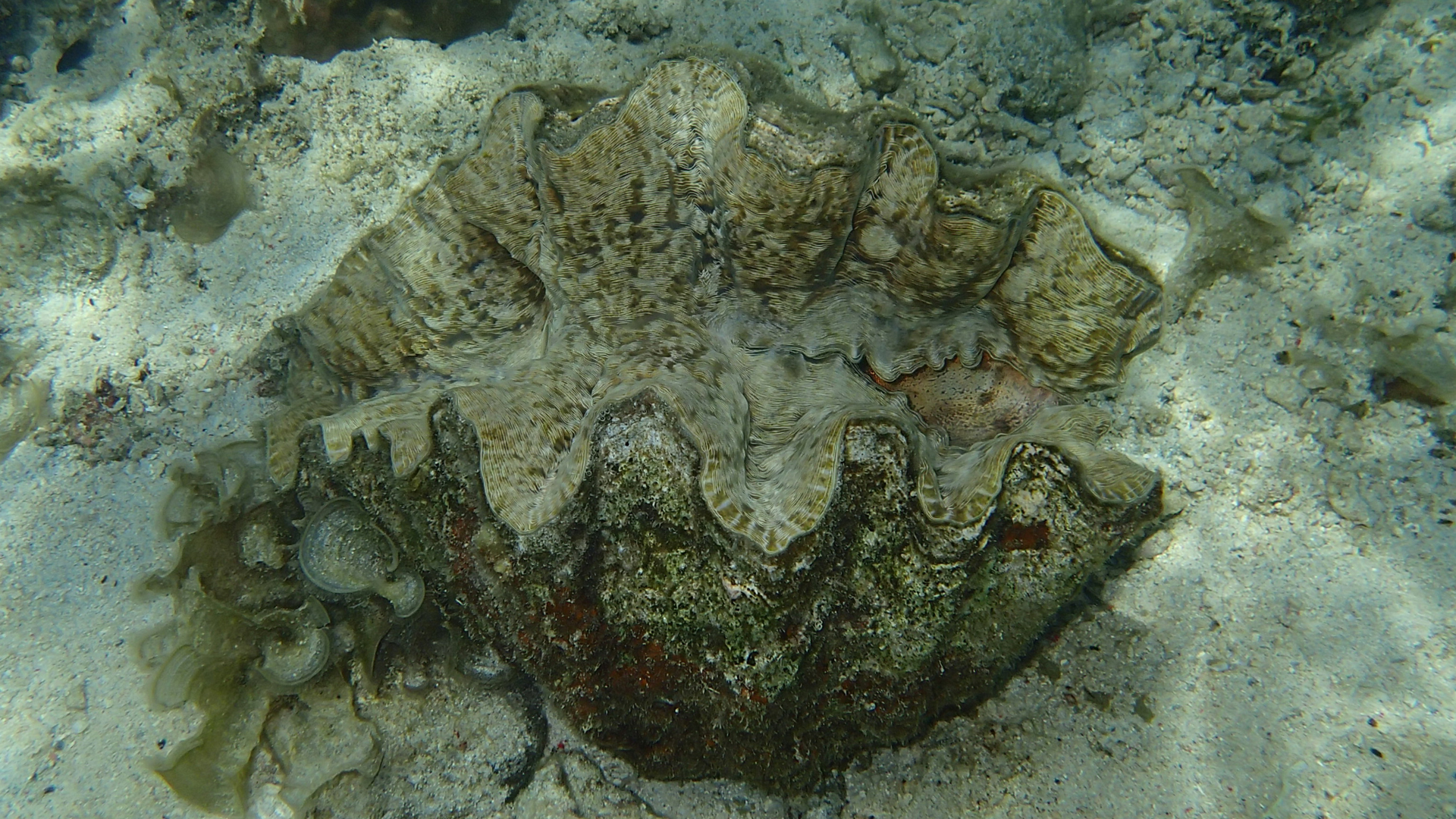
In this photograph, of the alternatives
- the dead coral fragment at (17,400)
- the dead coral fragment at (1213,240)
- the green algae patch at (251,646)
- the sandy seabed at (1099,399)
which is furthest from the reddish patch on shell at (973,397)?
the dead coral fragment at (17,400)

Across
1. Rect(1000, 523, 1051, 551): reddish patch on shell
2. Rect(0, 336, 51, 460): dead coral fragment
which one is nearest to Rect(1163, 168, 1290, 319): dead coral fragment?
Rect(1000, 523, 1051, 551): reddish patch on shell

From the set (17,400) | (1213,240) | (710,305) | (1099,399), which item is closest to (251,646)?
(17,400)

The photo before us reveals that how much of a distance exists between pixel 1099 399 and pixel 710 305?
1.54 m

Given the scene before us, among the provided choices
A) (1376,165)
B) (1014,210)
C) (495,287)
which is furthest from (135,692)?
(1376,165)

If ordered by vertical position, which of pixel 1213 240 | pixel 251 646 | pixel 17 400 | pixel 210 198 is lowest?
pixel 251 646

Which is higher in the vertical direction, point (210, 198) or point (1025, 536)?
point (1025, 536)

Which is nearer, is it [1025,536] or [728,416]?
[1025,536]

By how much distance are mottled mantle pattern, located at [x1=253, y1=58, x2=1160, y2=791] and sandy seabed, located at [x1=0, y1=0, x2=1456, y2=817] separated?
0.57 m

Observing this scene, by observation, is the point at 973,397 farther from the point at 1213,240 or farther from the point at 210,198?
the point at 210,198

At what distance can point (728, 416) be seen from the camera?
2230 millimetres

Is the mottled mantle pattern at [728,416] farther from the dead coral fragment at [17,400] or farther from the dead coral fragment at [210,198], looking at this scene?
the dead coral fragment at [17,400]

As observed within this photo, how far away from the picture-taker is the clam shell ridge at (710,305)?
2033 mm

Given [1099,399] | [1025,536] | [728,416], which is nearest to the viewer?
[1025,536]

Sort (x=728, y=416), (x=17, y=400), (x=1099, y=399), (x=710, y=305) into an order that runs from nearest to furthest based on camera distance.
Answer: (x=728, y=416) < (x=710, y=305) < (x=1099, y=399) < (x=17, y=400)
